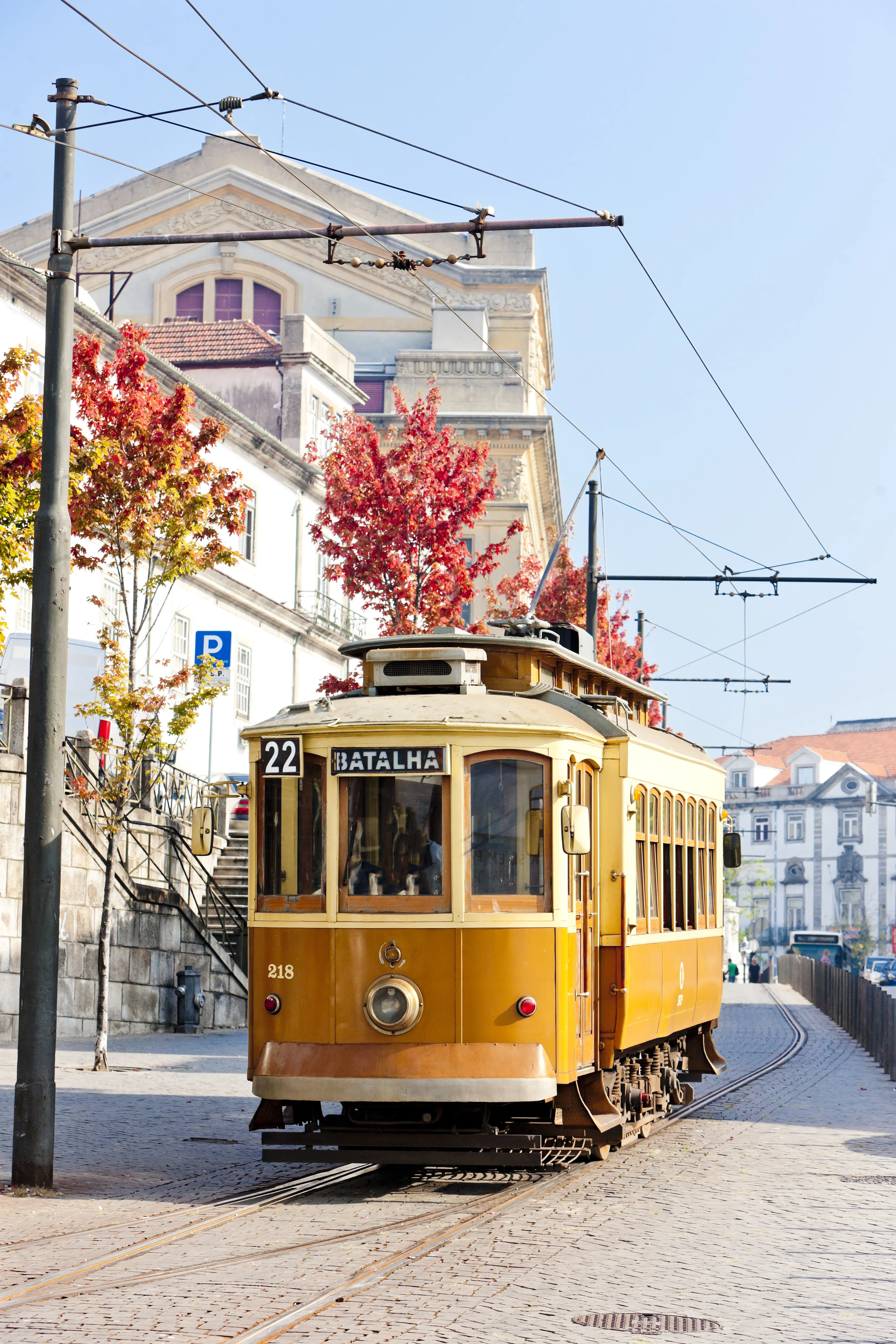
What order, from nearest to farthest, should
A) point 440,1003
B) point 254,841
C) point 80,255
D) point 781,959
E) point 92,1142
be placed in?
point 440,1003 → point 254,841 → point 92,1142 → point 80,255 → point 781,959

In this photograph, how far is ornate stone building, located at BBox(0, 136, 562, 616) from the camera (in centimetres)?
5588

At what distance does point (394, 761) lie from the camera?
38.1ft

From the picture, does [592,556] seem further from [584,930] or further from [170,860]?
[584,930]

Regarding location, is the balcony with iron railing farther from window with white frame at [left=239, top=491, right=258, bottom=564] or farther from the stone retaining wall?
the stone retaining wall

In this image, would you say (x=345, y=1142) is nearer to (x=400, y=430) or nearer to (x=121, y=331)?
(x=121, y=331)

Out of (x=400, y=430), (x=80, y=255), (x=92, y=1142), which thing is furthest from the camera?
(x=80, y=255)

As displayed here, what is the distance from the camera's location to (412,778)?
11.6 m

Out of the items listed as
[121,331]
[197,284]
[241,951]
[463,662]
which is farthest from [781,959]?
[463,662]

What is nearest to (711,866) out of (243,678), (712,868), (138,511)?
(712,868)

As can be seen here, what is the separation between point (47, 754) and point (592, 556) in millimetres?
16966

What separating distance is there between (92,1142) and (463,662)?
4840 millimetres

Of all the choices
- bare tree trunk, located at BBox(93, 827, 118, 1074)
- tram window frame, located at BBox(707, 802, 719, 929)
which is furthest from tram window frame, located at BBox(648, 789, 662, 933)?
bare tree trunk, located at BBox(93, 827, 118, 1074)

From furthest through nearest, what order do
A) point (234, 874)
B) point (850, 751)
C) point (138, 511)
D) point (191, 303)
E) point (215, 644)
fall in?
point (850, 751) → point (191, 303) → point (234, 874) → point (215, 644) → point (138, 511)

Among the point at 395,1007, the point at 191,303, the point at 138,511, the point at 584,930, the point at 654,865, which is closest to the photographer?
the point at 395,1007
